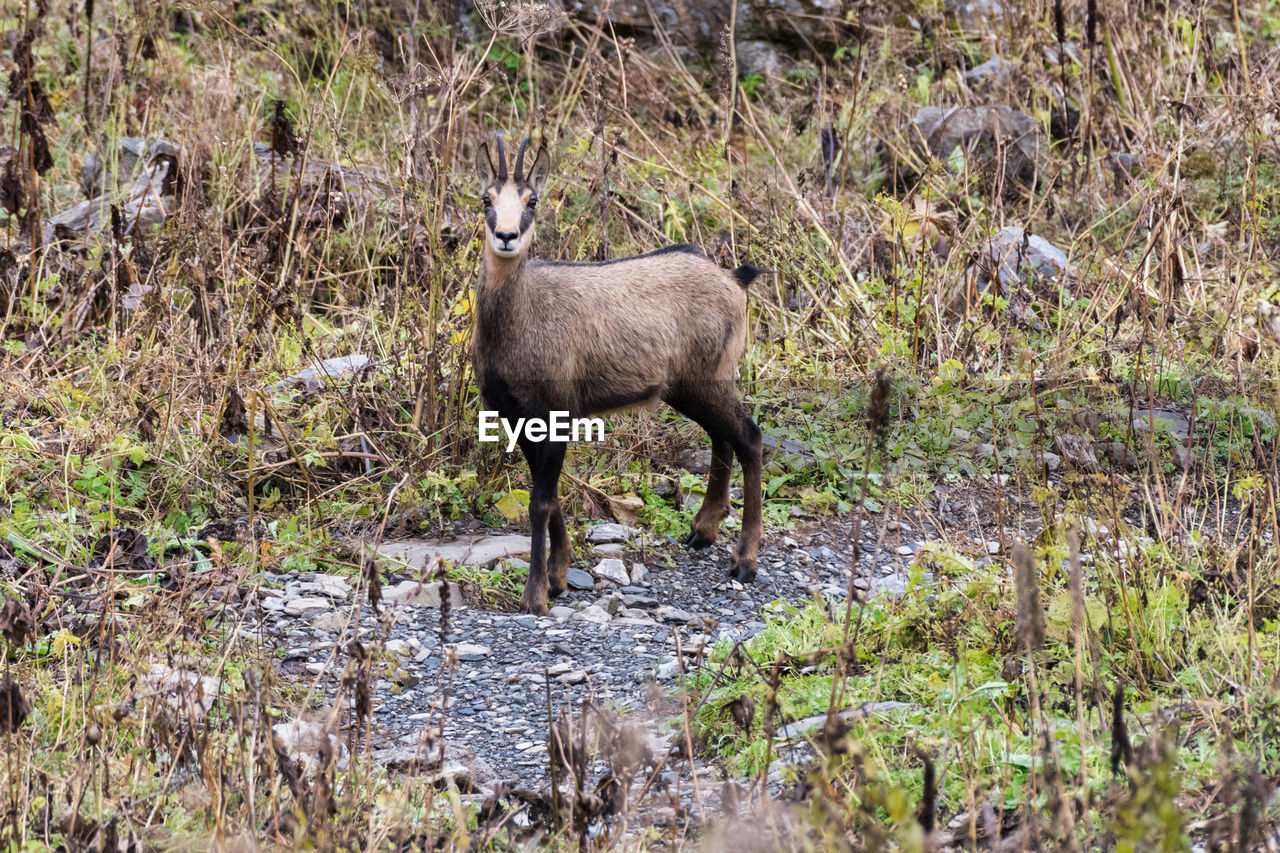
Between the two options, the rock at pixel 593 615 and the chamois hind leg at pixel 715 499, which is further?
the chamois hind leg at pixel 715 499

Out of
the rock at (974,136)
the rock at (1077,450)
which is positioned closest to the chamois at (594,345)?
the rock at (1077,450)

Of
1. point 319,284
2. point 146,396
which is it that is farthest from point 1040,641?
point 319,284

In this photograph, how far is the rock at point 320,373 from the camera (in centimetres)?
627

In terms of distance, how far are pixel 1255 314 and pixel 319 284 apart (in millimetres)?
5428

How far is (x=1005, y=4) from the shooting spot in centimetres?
1051

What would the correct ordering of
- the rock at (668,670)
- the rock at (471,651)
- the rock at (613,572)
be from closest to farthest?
the rock at (668,670)
the rock at (471,651)
the rock at (613,572)

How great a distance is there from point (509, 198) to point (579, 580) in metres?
1.60

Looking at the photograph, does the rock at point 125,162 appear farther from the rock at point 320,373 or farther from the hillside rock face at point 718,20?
the hillside rock face at point 718,20

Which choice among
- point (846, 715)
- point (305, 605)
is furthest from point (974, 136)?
point (846, 715)

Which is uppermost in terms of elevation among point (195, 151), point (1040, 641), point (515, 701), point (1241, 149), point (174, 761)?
point (1241, 149)

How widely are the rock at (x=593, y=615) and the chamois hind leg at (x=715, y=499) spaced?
2.78ft

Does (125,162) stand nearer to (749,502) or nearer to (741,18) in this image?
(741,18)

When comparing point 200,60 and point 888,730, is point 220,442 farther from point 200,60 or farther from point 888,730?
point 200,60

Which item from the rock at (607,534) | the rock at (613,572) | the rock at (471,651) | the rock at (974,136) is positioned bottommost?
the rock at (471,651)
